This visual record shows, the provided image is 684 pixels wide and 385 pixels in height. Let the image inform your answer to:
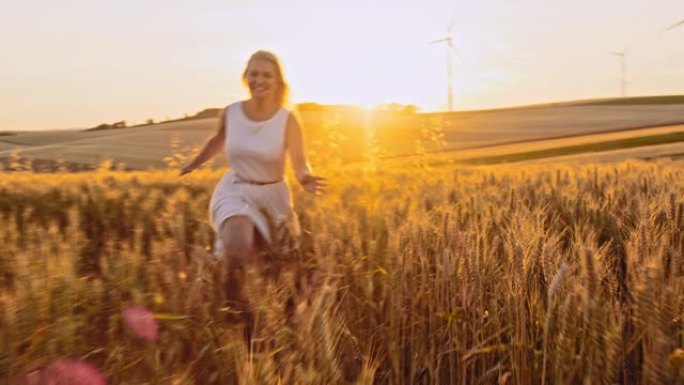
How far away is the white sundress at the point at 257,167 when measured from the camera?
13.3 ft

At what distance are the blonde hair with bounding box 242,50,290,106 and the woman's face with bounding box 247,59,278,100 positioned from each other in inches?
0.9

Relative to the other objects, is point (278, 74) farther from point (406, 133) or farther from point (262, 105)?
point (406, 133)

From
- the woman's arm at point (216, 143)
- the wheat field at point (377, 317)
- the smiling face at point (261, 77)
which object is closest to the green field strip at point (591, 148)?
the woman's arm at point (216, 143)

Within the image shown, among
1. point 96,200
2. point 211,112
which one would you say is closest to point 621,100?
point 211,112

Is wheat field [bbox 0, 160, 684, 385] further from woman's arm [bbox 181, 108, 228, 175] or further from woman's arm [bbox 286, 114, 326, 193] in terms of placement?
woman's arm [bbox 181, 108, 228, 175]

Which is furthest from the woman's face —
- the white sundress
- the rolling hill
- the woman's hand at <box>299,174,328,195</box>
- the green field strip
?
the rolling hill

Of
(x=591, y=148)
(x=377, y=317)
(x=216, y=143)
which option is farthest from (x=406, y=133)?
(x=377, y=317)

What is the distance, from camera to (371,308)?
2.15 metres

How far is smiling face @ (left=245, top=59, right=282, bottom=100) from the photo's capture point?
402cm

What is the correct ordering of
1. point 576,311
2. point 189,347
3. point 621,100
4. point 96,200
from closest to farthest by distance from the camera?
point 576,311 < point 189,347 < point 96,200 < point 621,100

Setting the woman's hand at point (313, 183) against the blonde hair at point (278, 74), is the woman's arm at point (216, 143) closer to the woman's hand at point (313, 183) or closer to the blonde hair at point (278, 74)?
the blonde hair at point (278, 74)

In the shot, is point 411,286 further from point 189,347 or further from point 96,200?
point 96,200

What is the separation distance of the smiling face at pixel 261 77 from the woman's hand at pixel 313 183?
0.51 m

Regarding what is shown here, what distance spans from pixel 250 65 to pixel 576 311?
9.08 feet
